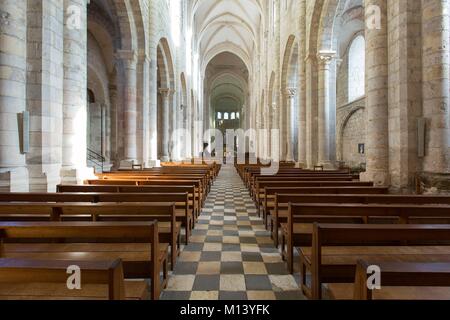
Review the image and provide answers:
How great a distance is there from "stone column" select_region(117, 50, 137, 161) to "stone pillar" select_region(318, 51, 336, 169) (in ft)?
22.3

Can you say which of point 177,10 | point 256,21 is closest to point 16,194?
point 177,10

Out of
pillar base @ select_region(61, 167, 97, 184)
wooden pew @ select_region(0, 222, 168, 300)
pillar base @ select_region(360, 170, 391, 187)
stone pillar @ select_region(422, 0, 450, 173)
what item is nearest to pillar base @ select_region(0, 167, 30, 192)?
pillar base @ select_region(61, 167, 97, 184)

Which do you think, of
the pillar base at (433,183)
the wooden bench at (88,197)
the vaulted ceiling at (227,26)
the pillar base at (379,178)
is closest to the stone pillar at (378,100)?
the pillar base at (379,178)

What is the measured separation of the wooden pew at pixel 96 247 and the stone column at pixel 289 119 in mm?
14127

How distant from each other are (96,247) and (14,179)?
3041mm

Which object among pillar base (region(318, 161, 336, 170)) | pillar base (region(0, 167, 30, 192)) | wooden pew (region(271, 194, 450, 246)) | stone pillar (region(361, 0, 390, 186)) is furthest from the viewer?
pillar base (region(318, 161, 336, 170))

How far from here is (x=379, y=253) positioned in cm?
279

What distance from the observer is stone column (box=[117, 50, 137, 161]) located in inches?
459

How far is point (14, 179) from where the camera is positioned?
505 centimetres

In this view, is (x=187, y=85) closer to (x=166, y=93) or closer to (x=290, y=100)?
(x=166, y=93)

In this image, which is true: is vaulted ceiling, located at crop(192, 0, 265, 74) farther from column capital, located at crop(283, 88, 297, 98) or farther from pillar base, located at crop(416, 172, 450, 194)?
pillar base, located at crop(416, 172, 450, 194)

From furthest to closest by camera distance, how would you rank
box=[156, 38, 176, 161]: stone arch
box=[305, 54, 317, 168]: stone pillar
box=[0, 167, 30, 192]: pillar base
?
box=[156, 38, 176, 161]: stone arch
box=[305, 54, 317, 168]: stone pillar
box=[0, 167, 30, 192]: pillar base

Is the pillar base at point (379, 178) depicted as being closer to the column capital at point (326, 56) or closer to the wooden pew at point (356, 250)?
the wooden pew at point (356, 250)
